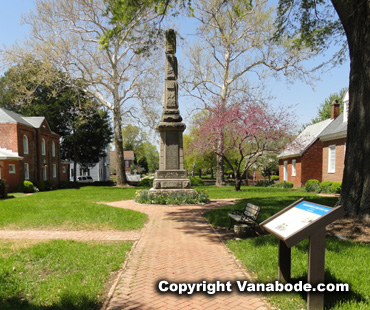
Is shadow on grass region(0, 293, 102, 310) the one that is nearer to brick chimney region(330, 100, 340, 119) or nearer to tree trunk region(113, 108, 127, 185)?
tree trunk region(113, 108, 127, 185)

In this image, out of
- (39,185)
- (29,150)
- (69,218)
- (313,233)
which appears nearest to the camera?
(313,233)

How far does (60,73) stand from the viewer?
90.0 feet

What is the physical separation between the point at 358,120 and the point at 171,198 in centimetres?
893

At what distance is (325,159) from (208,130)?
10495mm

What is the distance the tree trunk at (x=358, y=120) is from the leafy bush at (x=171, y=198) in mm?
7698

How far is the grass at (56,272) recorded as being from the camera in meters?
4.28

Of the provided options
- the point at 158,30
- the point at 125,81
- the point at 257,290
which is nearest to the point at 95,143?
the point at 125,81

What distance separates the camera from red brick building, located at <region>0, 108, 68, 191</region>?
26.3 metres

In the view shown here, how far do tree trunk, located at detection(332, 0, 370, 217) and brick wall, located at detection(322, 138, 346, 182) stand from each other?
16.6 meters

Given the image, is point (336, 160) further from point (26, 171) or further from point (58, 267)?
point (26, 171)

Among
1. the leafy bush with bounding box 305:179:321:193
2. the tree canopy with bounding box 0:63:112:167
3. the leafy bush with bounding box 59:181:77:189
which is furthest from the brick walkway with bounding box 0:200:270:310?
the tree canopy with bounding box 0:63:112:167

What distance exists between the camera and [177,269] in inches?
217

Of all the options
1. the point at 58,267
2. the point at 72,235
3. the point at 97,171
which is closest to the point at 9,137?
the point at 72,235

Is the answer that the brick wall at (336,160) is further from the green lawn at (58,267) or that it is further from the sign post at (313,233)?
the sign post at (313,233)
